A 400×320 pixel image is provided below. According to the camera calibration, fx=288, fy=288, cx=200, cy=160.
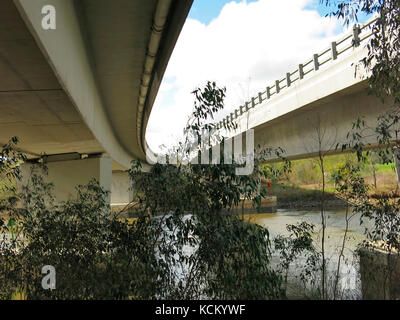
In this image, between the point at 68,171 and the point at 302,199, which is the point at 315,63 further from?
the point at 302,199

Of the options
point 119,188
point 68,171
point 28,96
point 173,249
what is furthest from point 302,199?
point 28,96

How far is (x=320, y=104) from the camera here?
7512 mm

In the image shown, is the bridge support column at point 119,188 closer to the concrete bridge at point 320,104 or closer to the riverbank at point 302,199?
the riverbank at point 302,199

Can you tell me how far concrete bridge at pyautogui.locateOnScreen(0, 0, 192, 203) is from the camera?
2.24 metres

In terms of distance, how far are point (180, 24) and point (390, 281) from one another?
4553mm

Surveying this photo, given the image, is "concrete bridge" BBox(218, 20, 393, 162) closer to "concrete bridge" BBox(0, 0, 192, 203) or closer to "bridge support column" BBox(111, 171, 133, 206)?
"concrete bridge" BBox(0, 0, 192, 203)

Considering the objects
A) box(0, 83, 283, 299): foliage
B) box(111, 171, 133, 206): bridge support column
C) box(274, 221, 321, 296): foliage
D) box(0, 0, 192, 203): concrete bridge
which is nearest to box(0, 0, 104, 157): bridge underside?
box(0, 0, 192, 203): concrete bridge

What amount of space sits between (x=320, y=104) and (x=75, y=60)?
6211 millimetres

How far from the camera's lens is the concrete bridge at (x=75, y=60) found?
2.24 metres

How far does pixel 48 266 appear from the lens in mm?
3168

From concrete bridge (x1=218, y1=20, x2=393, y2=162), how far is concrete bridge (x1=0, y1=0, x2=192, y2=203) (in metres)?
1.88

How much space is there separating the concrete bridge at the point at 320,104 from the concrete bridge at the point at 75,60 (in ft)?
6.18

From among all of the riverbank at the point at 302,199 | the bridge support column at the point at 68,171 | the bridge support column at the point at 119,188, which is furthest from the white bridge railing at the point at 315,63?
the bridge support column at the point at 119,188
